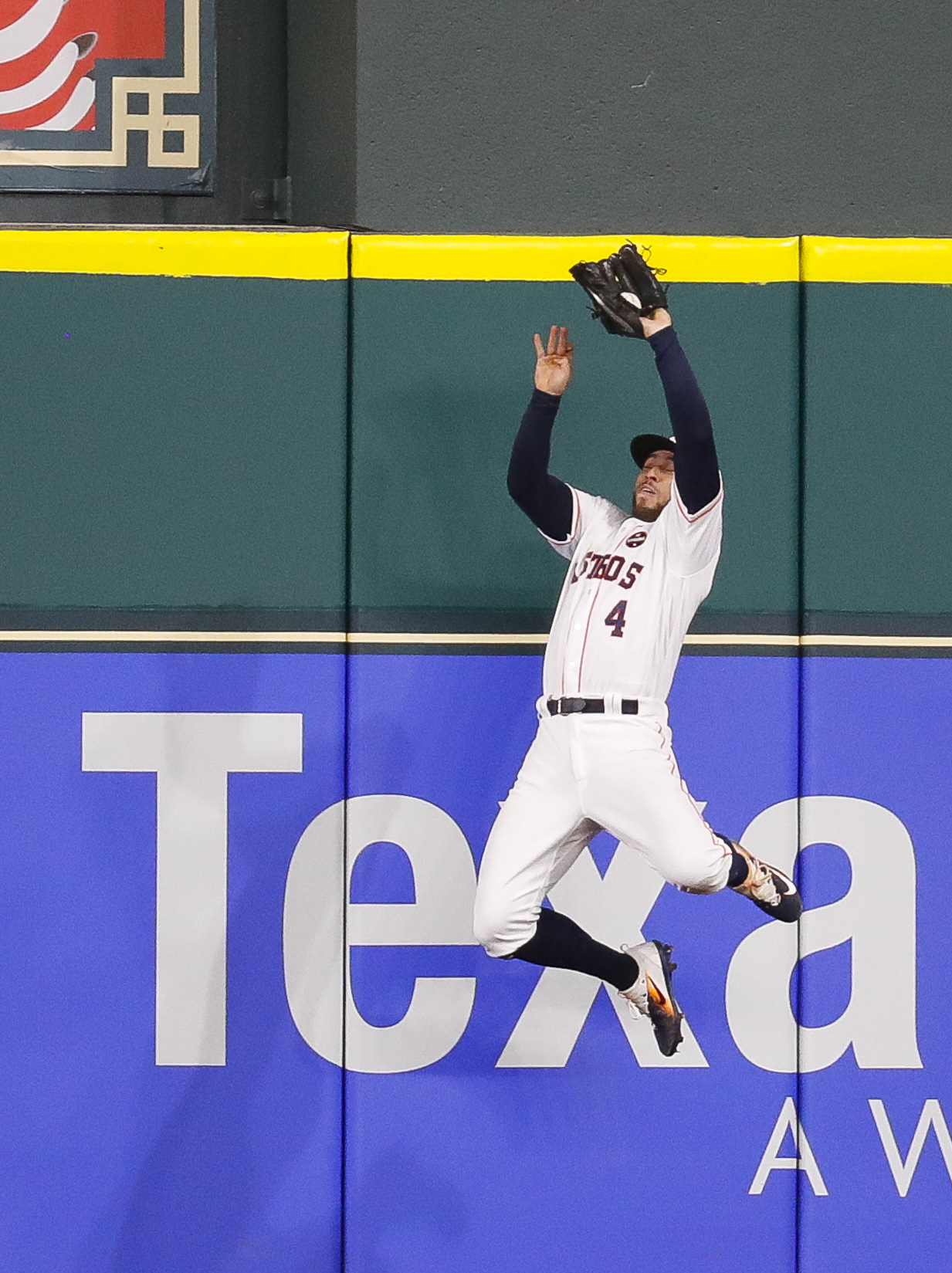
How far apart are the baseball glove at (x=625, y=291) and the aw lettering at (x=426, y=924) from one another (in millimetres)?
1190

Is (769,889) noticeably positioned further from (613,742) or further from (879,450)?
(879,450)

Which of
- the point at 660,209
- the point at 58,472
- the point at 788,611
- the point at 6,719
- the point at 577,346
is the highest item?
the point at 660,209

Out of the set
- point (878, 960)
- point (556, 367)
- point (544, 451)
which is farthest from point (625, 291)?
point (878, 960)

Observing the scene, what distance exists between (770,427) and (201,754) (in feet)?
5.03

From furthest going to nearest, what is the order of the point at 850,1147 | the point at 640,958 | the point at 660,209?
the point at 660,209
the point at 850,1147
the point at 640,958

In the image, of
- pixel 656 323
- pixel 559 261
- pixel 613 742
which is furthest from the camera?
pixel 559 261

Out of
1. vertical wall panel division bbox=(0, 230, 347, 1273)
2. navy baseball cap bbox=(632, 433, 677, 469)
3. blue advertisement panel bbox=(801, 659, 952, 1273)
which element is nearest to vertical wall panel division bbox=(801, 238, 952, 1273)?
blue advertisement panel bbox=(801, 659, 952, 1273)

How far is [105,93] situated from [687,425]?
2.04m

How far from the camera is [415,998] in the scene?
3.42m

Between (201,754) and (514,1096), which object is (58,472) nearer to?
(201,754)

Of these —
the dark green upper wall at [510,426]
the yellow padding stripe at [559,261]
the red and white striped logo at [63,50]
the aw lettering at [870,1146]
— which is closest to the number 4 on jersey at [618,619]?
the dark green upper wall at [510,426]

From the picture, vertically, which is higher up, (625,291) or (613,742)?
(625,291)

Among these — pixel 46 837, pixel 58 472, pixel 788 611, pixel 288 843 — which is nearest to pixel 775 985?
pixel 788 611

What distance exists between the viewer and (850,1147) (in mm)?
3396
